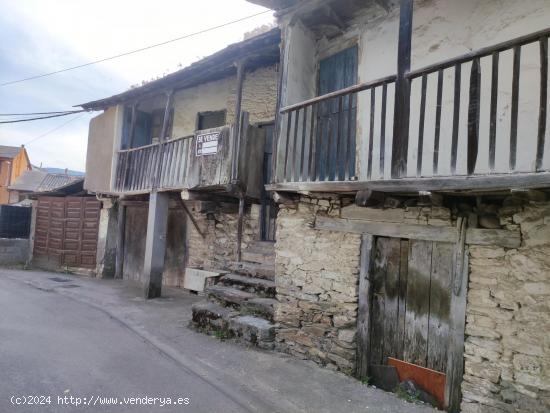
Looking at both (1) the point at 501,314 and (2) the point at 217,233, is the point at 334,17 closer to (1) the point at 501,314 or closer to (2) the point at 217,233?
(1) the point at 501,314

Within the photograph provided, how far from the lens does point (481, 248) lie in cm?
408

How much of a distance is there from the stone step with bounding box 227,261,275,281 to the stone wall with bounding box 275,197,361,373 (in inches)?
46.4

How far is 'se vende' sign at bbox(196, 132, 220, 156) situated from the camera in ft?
26.8

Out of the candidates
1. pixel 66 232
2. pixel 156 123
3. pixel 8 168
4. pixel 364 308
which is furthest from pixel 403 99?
pixel 8 168

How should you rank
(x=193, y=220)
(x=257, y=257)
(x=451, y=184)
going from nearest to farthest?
1. (x=451, y=184)
2. (x=257, y=257)
3. (x=193, y=220)

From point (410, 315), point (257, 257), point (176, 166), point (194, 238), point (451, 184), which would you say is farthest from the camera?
point (194, 238)

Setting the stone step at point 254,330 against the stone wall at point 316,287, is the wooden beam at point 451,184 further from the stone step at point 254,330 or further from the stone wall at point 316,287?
the stone step at point 254,330

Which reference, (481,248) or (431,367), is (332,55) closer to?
(481,248)

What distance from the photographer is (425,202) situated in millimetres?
4586

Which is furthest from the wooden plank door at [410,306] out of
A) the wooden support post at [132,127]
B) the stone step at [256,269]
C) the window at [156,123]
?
the window at [156,123]

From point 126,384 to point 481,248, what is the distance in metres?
4.35

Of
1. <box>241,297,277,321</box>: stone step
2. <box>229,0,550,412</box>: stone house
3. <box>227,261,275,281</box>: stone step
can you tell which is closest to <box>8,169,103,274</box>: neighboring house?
<box>227,261,275,281</box>: stone step

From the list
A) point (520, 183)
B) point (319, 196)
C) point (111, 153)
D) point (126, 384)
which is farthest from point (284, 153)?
point (111, 153)

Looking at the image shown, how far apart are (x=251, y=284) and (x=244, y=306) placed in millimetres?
508
